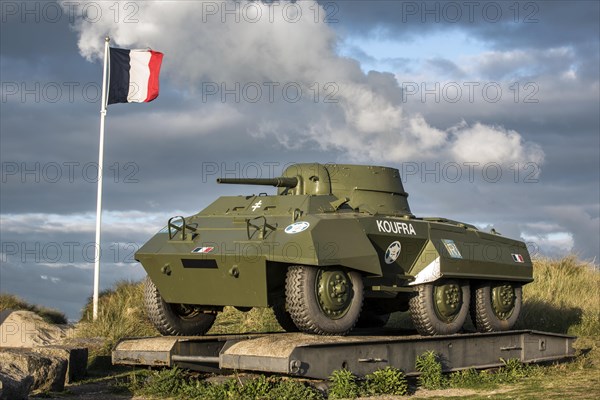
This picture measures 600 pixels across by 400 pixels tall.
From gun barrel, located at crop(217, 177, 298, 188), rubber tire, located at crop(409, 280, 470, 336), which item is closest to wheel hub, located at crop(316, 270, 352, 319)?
rubber tire, located at crop(409, 280, 470, 336)

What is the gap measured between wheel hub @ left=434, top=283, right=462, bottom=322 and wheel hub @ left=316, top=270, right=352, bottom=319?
210 cm

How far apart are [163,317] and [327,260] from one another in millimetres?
3268

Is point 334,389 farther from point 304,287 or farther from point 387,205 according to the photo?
point 387,205

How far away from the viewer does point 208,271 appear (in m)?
12.2

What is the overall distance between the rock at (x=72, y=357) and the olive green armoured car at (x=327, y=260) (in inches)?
60.0

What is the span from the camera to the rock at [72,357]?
44.8 feet

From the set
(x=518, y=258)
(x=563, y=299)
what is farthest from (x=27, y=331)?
(x=563, y=299)

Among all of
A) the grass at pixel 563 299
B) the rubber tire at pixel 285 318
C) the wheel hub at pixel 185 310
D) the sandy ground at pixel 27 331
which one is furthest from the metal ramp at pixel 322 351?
the sandy ground at pixel 27 331

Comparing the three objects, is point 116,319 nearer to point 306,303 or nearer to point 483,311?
point 483,311

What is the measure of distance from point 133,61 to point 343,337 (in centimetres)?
1221

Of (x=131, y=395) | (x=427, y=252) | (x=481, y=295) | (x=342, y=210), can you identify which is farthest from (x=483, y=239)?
(x=131, y=395)

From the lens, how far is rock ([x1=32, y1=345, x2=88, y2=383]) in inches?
538

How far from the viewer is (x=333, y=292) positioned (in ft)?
38.7

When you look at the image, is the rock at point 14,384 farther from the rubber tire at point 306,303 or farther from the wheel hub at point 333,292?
the wheel hub at point 333,292
